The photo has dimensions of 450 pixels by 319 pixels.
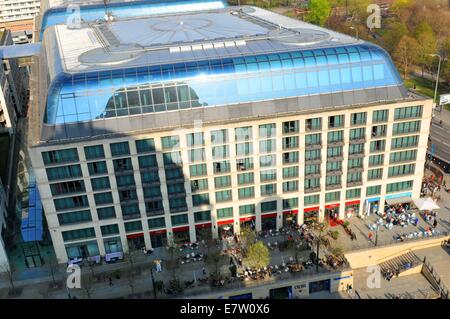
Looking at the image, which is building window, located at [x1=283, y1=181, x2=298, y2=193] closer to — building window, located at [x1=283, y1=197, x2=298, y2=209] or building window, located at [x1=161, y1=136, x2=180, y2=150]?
building window, located at [x1=283, y1=197, x2=298, y2=209]

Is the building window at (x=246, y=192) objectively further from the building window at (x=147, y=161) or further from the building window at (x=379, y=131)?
the building window at (x=379, y=131)

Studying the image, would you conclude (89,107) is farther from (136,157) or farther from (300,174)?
(300,174)

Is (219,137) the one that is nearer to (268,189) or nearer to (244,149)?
(244,149)

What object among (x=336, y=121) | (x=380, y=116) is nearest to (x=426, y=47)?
(x=380, y=116)

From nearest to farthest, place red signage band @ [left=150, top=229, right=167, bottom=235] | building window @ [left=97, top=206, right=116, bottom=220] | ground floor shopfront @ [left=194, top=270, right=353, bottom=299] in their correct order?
1. ground floor shopfront @ [left=194, top=270, right=353, bottom=299]
2. building window @ [left=97, top=206, right=116, bottom=220]
3. red signage band @ [left=150, top=229, right=167, bottom=235]

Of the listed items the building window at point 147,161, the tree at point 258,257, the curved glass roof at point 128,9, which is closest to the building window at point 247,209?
the tree at point 258,257

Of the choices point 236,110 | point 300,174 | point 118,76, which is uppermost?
point 118,76

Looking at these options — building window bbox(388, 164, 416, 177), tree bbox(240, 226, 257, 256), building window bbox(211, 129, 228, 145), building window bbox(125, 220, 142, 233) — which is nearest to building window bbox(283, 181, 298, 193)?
tree bbox(240, 226, 257, 256)

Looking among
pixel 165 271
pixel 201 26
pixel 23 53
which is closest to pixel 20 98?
pixel 23 53
